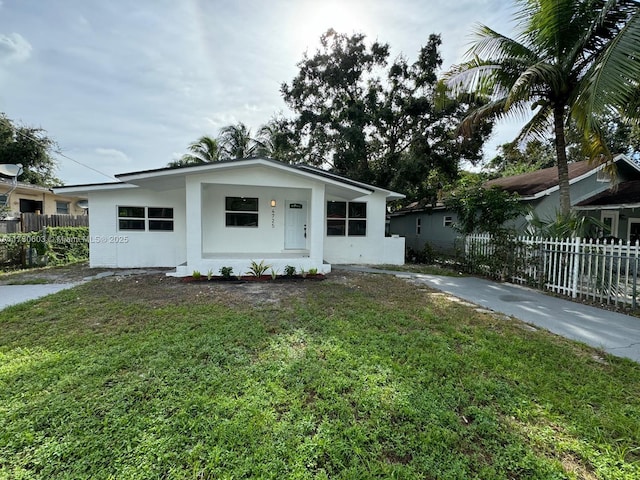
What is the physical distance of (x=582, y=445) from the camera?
2264 millimetres

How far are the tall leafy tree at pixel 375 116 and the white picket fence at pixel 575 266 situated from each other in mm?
7202

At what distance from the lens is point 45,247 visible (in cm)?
1065

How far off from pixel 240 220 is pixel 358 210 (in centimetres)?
481

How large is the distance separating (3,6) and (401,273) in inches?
586

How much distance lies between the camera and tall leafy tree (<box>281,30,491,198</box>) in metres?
15.0

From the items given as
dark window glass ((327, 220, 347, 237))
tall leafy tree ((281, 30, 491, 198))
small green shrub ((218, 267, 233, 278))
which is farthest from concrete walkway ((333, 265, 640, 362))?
tall leafy tree ((281, 30, 491, 198))

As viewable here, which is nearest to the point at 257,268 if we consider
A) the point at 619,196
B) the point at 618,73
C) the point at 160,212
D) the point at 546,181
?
the point at 160,212

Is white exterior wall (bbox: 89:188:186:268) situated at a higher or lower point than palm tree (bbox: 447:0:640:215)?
lower

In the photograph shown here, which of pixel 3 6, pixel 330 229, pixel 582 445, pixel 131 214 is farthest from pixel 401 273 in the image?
pixel 3 6

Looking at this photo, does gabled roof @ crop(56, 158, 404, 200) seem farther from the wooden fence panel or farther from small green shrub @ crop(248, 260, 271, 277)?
the wooden fence panel

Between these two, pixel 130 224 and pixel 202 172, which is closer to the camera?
pixel 202 172

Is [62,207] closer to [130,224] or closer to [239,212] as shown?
[130,224]

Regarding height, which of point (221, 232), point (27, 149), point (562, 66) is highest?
point (27, 149)

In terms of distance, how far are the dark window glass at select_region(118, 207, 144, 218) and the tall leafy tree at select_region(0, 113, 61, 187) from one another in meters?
15.9
